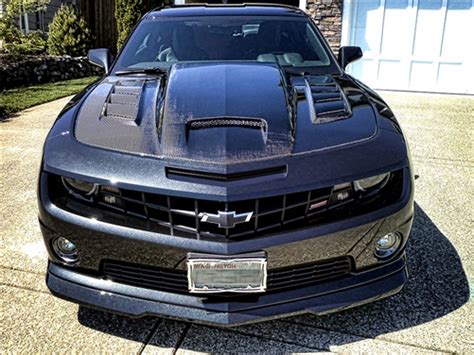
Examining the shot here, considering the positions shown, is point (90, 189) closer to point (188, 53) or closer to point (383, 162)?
point (383, 162)

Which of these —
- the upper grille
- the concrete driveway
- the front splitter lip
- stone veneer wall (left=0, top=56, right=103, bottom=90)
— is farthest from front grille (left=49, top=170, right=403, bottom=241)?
stone veneer wall (left=0, top=56, right=103, bottom=90)

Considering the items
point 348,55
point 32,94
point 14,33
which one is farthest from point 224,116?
point 14,33

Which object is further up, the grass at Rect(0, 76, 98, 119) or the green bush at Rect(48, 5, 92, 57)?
the green bush at Rect(48, 5, 92, 57)

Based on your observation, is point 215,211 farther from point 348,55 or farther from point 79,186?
point 348,55

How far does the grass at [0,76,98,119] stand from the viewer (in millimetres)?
7496

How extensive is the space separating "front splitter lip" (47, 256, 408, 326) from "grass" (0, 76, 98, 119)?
582cm

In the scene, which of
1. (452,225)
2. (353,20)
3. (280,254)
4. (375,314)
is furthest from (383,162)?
(353,20)

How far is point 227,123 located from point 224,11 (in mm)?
1871

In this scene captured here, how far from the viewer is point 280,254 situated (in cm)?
193

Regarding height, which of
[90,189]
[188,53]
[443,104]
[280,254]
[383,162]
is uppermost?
[188,53]

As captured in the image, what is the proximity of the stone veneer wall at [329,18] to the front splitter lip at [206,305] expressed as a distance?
804cm

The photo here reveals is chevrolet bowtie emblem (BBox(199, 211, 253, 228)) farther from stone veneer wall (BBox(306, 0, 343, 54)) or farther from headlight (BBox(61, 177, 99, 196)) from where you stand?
stone veneer wall (BBox(306, 0, 343, 54))

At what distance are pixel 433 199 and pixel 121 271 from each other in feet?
9.56

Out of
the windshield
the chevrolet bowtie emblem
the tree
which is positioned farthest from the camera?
the tree
